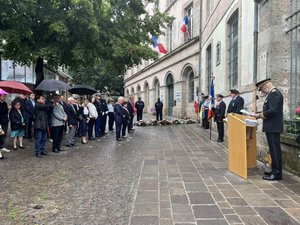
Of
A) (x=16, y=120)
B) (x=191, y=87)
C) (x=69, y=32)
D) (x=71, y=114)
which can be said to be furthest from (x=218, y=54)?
(x=16, y=120)

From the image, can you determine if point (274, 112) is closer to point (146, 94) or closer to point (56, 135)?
point (56, 135)

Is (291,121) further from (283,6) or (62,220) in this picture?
(62,220)

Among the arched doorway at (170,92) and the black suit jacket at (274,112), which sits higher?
the arched doorway at (170,92)

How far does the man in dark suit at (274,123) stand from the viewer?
5801 millimetres

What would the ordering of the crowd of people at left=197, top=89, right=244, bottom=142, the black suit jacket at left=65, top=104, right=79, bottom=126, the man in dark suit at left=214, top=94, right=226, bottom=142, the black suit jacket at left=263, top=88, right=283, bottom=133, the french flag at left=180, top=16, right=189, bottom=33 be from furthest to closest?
the french flag at left=180, top=16, right=189, bottom=33 < the man in dark suit at left=214, top=94, right=226, bottom=142 < the black suit jacket at left=65, top=104, right=79, bottom=126 < the crowd of people at left=197, top=89, right=244, bottom=142 < the black suit jacket at left=263, top=88, right=283, bottom=133

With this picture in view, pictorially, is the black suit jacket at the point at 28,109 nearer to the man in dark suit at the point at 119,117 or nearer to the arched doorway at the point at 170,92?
the man in dark suit at the point at 119,117

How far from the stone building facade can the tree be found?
340 cm

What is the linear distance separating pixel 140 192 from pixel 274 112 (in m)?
2.72

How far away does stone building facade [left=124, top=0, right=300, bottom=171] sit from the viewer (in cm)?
706

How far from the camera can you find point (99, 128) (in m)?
13.5

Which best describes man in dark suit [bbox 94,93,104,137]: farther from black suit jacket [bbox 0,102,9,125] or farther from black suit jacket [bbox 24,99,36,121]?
black suit jacket [bbox 0,102,9,125]

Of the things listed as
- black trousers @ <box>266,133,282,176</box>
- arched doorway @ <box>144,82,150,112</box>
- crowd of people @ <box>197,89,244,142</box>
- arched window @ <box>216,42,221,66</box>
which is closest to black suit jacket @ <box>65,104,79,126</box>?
crowd of people @ <box>197,89,244,142</box>

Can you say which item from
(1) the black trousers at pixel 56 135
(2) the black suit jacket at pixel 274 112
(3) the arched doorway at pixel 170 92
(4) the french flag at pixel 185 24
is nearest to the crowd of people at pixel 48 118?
(1) the black trousers at pixel 56 135

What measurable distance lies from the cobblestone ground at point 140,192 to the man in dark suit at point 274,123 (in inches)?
10.6
